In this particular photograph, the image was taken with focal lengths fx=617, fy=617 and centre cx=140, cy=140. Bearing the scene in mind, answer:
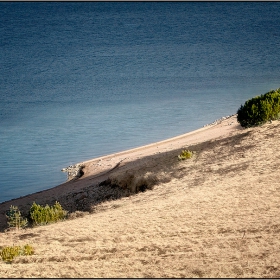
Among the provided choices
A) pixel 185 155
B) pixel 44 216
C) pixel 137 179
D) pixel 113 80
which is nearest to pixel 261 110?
pixel 185 155

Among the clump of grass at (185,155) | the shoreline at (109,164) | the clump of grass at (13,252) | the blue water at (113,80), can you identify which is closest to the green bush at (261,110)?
the shoreline at (109,164)

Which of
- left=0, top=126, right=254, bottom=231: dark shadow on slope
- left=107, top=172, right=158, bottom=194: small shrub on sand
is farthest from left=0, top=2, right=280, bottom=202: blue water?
left=107, top=172, right=158, bottom=194: small shrub on sand

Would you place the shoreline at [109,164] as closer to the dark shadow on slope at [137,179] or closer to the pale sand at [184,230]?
the dark shadow on slope at [137,179]

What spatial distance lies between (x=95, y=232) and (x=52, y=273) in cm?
215

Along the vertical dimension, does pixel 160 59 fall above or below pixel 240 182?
above

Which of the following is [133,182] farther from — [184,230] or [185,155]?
[184,230]

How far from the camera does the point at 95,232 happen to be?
12.0 metres

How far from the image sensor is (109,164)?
2380 cm

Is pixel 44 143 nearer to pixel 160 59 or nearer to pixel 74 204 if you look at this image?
pixel 74 204

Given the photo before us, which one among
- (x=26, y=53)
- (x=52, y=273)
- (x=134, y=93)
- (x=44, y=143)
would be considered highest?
(x=26, y=53)

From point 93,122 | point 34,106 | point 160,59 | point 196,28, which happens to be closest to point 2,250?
point 93,122

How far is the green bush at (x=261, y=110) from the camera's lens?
18.6m

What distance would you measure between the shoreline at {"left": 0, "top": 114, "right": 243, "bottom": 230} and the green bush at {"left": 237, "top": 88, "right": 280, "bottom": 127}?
1157 millimetres

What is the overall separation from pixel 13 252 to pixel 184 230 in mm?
3126
